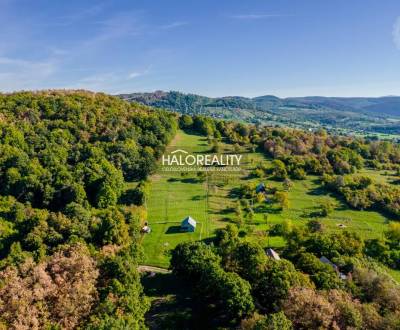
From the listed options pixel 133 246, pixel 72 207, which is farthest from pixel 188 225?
pixel 72 207

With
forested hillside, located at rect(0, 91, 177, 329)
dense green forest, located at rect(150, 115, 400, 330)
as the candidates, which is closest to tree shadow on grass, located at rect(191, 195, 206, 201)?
dense green forest, located at rect(150, 115, 400, 330)

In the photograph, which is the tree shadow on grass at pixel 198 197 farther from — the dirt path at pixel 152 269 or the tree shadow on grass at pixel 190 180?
the dirt path at pixel 152 269

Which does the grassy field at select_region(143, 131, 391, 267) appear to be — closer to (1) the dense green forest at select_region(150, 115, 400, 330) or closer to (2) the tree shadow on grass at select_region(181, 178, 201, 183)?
(2) the tree shadow on grass at select_region(181, 178, 201, 183)

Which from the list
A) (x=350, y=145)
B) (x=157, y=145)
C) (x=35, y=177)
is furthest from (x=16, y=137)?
(x=350, y=145)

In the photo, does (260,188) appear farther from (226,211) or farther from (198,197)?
(198,197)

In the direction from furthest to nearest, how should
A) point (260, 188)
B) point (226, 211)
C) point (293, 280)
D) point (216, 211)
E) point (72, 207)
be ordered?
point (260, 188)
point (226, 211)
point (216, 211)
point (72, 207)
point (293, 280)

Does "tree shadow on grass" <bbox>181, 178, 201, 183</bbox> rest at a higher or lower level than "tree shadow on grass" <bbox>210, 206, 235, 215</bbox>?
higher
